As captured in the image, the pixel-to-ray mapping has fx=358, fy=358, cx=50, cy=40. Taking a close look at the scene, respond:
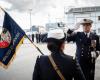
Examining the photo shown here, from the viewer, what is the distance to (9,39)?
22.2 feet

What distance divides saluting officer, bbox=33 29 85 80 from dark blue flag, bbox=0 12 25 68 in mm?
2195

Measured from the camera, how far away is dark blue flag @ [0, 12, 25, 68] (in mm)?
6293

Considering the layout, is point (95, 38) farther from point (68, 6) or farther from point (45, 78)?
point (68, 6)

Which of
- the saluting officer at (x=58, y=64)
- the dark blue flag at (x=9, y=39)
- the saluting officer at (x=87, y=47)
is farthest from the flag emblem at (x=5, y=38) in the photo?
the saluting officer at (x=58, y=64)

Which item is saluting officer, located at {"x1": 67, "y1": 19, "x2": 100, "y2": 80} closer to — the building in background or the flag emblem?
the flag emblem

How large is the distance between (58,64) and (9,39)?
292 cm

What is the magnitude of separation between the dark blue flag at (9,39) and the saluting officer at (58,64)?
219cm

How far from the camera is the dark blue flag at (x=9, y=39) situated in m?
6.29

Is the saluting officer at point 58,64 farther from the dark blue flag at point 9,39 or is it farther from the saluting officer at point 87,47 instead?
the saluting officer at point 87,47

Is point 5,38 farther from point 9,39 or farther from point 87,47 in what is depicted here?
point 87,47

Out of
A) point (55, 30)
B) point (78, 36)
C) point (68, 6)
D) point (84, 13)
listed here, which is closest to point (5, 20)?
point (78, 36)

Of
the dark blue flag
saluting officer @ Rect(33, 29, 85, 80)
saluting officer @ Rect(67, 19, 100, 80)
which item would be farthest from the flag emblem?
saluting officer @ Rect(33, 29, 85, 80)

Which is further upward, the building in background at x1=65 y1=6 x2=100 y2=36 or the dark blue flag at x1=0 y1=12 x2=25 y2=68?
the dark blue flag at x1=0 y1=12 x2=25 y2=68

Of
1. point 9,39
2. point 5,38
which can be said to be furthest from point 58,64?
point 5,38
